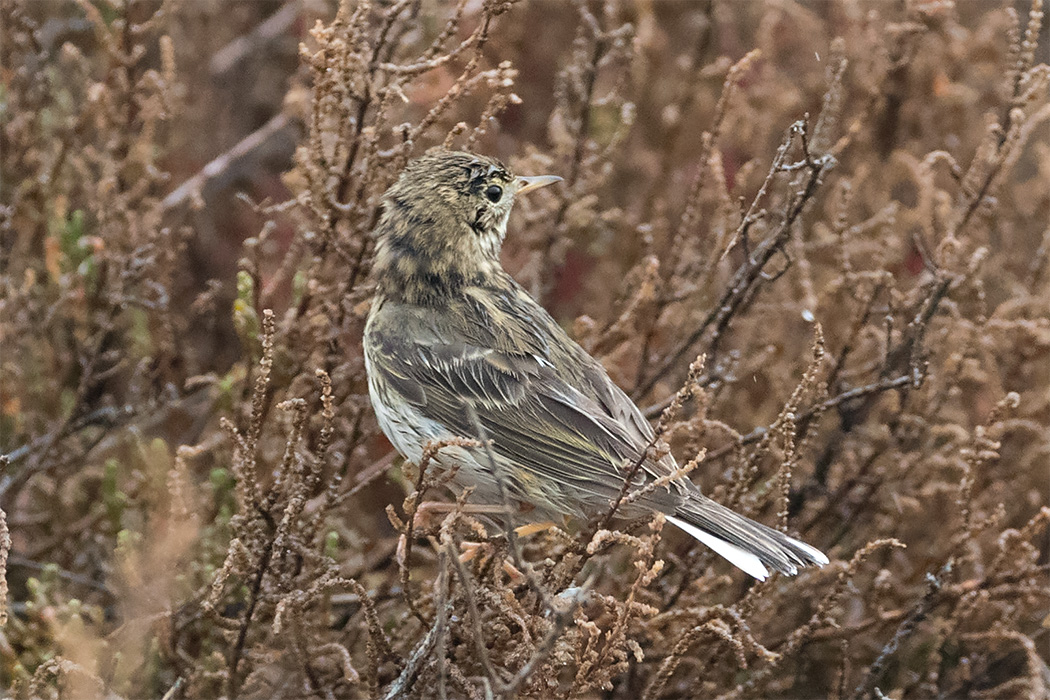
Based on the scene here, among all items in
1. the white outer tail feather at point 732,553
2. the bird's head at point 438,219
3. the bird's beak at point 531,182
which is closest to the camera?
the white outer tail feather at point 732,553

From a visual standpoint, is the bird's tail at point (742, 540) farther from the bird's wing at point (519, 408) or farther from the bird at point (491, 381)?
the bird's wing at point (519, 408)

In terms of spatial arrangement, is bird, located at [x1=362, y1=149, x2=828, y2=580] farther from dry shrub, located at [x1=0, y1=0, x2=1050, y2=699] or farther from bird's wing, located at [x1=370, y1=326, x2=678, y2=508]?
dry shrub, located at [x1=0, y1=0, x2=1050, y2=699]

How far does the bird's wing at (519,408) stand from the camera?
286 centimetres

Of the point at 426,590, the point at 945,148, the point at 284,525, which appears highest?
the point at 945,148

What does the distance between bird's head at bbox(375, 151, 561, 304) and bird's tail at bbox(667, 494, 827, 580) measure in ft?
3.71

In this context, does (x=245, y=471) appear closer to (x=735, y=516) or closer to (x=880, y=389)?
(x=735, y=516)

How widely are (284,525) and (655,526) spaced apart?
0.97m

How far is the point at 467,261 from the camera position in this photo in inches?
131

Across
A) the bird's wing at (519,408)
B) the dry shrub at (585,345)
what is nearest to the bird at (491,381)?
the bird's wing at (519,408)

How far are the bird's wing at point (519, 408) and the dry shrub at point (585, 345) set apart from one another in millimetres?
193

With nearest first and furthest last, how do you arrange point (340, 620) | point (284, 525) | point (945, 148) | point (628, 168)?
1. point (284, 525)
2. point (340, 620)
3. point (945, 148)
4. point (628, 168)

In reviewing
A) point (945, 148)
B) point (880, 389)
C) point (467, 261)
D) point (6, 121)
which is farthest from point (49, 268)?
point (945, 148)

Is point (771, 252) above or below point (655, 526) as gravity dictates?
above

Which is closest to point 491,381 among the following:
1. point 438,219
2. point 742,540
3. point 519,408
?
point 519,408
